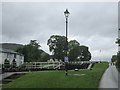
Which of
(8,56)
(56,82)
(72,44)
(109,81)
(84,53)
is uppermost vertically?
(72,44)

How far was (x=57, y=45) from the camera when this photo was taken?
245 feet

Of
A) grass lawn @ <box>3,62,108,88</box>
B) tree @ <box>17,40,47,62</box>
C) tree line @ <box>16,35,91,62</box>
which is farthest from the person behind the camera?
tree line @ <box>16,35,91,62</box>

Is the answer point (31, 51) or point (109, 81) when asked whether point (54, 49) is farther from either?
point (109, 81)

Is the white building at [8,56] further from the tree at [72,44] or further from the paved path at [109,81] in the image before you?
the tree at [72,44]

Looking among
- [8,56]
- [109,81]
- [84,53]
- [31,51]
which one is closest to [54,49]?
[31,51]

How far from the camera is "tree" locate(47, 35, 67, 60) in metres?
71.9

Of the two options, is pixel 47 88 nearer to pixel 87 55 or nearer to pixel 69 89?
pixel 69 89

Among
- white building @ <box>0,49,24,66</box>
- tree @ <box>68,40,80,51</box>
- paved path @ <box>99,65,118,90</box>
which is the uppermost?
tree @ <box>68,40,80,51</box>

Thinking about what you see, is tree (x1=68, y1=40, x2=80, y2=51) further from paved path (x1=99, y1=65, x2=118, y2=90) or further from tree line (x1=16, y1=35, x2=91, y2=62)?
paved path (x1=99, y1=65, x2=118, y2=90)

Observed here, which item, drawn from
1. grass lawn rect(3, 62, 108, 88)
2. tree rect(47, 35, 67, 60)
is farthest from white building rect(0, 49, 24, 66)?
grass lawn rect(3, 62, 108, 88)

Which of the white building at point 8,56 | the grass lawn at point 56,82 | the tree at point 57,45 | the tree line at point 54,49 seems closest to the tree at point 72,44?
the tree line at point 54,49

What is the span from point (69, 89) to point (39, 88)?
6.40ft

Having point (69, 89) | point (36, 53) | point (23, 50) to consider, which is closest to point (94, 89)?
point (69, 89)

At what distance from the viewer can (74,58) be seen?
81000mm
